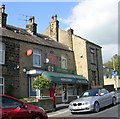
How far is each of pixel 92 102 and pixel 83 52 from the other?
51.7 feet

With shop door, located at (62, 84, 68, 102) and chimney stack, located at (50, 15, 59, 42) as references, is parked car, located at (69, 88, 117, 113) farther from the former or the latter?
chimney stack, located at (50, 15, 59, 42)

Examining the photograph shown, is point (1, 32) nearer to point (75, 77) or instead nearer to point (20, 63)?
point (20, 63)

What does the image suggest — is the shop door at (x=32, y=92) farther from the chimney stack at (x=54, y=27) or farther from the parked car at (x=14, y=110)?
the parked car at (x=14, y=110)

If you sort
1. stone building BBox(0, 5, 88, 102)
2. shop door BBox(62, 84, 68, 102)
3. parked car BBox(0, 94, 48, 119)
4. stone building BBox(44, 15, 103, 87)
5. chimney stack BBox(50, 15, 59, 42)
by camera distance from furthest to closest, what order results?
1. chimney stack BBox(50, 15, 59, 42)
2. stone building BBox(44, 15, 103, 87)
3. shop door BBox(62, 84, 68, 102)
4. stone building BBox(0, 5, 88, 102)
5. parked car BBox(0, 94, 48, 119)

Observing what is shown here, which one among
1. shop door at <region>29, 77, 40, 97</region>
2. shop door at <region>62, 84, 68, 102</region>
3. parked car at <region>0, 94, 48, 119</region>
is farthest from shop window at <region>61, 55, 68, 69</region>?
parked car at <region>0, 94, 48, 119</region>

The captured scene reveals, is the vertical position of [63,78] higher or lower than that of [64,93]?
higher

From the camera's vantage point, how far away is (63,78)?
25875 mm

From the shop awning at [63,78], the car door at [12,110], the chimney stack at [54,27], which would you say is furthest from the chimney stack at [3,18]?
the car door at [12,110]

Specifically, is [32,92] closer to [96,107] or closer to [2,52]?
[2,52]

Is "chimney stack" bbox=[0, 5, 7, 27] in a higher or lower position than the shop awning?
higher

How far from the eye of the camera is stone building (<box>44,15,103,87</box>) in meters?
31.0

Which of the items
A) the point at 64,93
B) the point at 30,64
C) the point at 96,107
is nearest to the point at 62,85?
the point at 64,93

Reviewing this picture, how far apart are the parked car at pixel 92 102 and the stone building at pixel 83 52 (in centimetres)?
1287

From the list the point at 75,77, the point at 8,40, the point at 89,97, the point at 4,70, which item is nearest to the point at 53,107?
the point at 89,97
